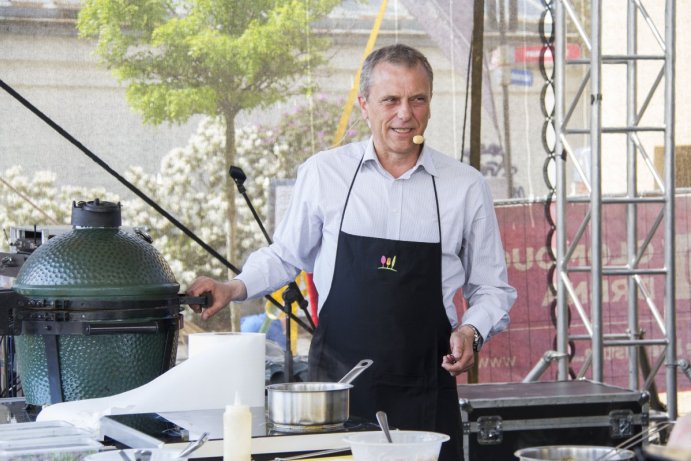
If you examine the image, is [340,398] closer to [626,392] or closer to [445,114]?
[626,392]

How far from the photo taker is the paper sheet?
192 cm

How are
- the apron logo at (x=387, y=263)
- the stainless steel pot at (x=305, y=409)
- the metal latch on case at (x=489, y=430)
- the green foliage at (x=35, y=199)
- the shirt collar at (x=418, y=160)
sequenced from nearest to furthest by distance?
the stainless steel pot at (x=305, y=409) < the apron logo at (x=387, y=263) < the shirt collar at (x=418, y=160) < the metal latch on case at (x=489, y=430) < the green foliage at (x=35, y=199)

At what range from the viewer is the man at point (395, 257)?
2631 mm

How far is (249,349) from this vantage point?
6.52ft

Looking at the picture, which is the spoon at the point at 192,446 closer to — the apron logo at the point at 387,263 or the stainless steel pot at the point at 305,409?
the stainless steel pot at the point at 305,409

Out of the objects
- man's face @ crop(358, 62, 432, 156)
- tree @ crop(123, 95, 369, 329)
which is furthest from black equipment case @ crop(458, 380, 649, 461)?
tree @ crop(123, 95, 369, 329)

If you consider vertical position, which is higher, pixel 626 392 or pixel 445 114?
pixel 445 114

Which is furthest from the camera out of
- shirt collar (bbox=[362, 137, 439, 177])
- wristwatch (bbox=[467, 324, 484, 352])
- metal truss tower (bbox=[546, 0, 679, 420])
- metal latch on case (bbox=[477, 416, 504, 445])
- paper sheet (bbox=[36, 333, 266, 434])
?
metal truss tower (bbox=[546, 0, 679, 420])

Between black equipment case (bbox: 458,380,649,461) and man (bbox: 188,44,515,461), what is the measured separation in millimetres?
712

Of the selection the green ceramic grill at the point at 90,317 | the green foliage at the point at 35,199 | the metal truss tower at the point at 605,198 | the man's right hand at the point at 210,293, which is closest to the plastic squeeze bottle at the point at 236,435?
the green ceramic grill at the point at 90,317

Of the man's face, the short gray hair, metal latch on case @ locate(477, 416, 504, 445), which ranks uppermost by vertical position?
the short gray hair

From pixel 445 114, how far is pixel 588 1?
3.36 feet

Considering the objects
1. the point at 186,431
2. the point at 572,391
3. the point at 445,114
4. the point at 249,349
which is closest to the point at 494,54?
the point at 445,114

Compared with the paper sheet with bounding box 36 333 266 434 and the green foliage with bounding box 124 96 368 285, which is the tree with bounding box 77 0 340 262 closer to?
the green foliage with bounding box 124 96 368 285
